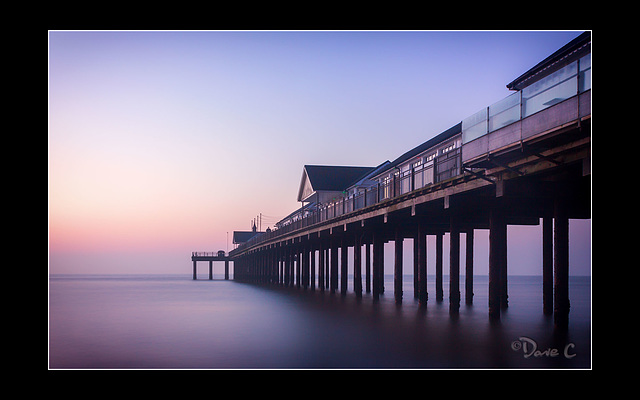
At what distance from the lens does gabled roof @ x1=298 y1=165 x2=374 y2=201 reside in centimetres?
5603

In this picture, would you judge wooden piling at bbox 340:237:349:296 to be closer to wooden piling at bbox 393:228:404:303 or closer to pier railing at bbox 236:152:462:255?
pier railing at bbox 236:152:462:255

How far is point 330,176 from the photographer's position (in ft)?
190

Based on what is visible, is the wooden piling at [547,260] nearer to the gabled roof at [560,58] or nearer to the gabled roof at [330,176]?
the gabled roof at [560,58]

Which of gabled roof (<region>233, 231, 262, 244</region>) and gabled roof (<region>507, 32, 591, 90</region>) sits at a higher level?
gabled roof (<region>507, 32, 591, 90</region>)

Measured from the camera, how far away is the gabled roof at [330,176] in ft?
184

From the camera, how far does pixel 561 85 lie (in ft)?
45.3

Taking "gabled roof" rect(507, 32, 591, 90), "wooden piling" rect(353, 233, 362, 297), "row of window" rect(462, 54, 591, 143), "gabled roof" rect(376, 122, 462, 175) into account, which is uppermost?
"gabled roof" rect(507, 32, 591, 90)

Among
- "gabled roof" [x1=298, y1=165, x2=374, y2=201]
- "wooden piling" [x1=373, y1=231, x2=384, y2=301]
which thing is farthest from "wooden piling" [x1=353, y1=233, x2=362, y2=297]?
"gabled roof" [x1=298, y1=165, x2=374, y2=201]

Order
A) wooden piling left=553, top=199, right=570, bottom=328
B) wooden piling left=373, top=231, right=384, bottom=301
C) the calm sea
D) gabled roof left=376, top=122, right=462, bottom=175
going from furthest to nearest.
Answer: wooden piling left=373, top=231, right=384, bottom=301
gabled roof left=376, top=122, right=462, bottom=175
wooden piling left=553, top=199, right=570, bottom=328
the calm sea

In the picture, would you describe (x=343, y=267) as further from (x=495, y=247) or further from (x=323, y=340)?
(x=495, y=247)

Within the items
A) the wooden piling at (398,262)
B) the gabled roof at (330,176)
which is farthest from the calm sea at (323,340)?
the gabled roof at (330,176)
